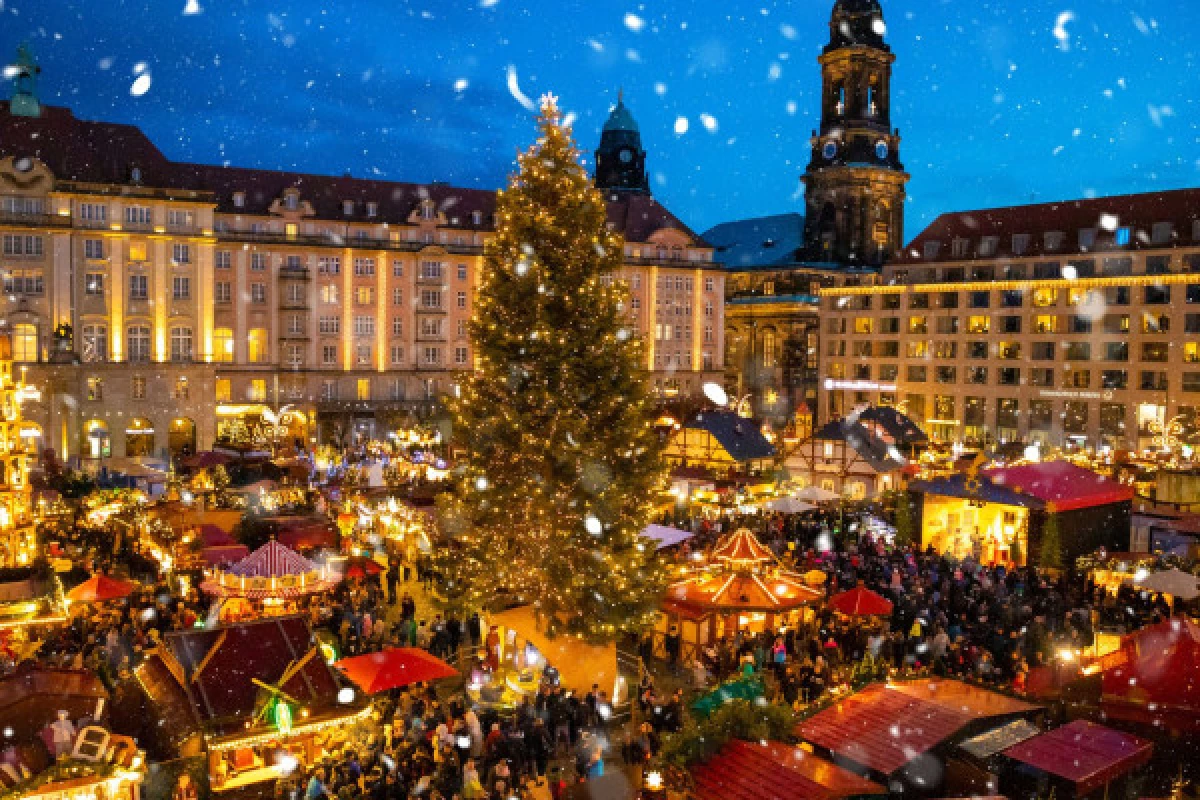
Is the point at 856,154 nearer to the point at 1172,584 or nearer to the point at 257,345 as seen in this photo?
the point at 257,345

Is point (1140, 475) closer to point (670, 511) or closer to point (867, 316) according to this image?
point (670, 511)

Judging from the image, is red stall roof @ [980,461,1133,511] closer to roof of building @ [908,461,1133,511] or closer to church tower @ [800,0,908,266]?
roof of building @ [908,461,1133,511]

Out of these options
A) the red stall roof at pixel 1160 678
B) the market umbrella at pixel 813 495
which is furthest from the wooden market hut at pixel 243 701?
the market umbrella at pixel 813 495

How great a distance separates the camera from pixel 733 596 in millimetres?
18531

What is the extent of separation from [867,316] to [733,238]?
2418cm

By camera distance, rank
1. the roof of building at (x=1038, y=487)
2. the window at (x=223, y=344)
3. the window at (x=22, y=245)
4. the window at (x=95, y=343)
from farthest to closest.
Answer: the window at (x=223, y=344) → the window at (x=95, y=343) → the window at (x=22, y=245) → the roof of building at (x=1038, y=487)

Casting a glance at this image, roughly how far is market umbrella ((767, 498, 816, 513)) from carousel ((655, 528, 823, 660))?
8606mm

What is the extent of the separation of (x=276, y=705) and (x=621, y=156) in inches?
Answer: 2986

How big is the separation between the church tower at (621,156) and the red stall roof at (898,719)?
72.6 m

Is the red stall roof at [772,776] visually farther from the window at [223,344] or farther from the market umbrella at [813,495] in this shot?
the window at [223,344]

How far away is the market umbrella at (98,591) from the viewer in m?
18.5

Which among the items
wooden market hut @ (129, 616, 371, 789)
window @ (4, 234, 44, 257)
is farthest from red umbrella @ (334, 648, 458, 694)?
window @ (4, 234, 44, 257)

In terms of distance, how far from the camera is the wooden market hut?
11.6 meters

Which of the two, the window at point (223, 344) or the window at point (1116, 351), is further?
the window at point (1116, 351)
